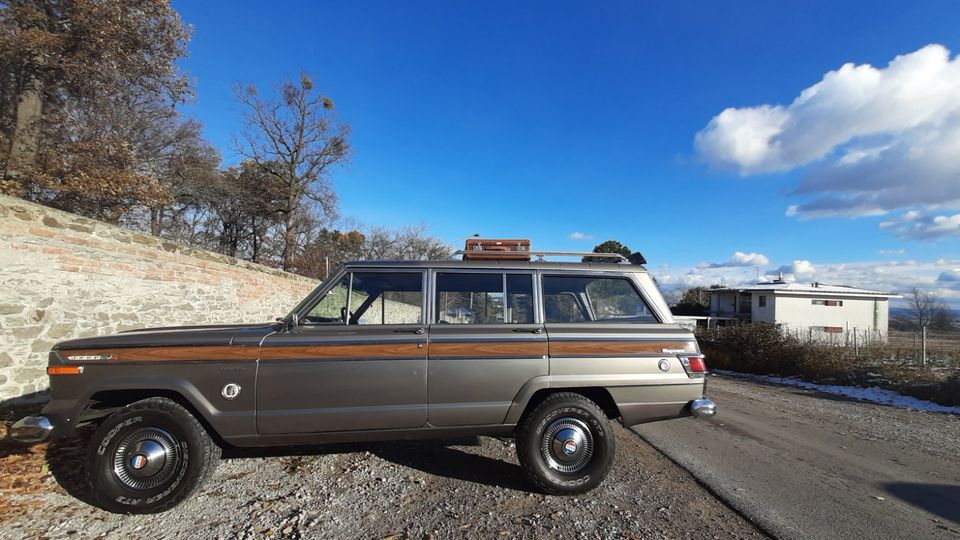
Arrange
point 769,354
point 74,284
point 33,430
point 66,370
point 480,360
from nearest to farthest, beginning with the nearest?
point 33,430, point 66,370, point 480,360, point 74,284, point 769,354

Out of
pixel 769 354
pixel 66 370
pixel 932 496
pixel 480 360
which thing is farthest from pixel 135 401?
pixel 769 354

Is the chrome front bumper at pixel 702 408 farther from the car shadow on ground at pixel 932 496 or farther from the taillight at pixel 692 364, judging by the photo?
the car shadow on ground at pixel 932 496

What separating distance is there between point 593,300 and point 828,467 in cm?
315

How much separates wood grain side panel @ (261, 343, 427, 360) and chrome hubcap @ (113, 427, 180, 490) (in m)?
0.95

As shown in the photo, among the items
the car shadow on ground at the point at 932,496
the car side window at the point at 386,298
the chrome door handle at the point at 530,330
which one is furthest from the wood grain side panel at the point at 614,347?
the car shadow on ground at the point at 932,496

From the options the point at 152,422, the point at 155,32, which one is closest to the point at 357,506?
the point at 152,422

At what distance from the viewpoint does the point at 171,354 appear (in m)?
3.40

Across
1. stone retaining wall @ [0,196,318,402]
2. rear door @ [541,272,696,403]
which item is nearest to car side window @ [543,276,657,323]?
rear door @ [541,272,696,403]

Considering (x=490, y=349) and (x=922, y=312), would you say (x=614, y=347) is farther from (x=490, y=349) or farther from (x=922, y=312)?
(x=922, y=312)

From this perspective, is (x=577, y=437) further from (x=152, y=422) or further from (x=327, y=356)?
(x=152, y=422)

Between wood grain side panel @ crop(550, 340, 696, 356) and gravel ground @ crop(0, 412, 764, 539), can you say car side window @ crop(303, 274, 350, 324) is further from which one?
wood grain side panel @ crop(550, 340, 696, 356)

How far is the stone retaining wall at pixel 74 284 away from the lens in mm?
5207

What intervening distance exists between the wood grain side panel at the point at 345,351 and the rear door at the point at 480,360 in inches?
7.7

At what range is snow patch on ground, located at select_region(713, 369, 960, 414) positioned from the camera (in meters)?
8.86
